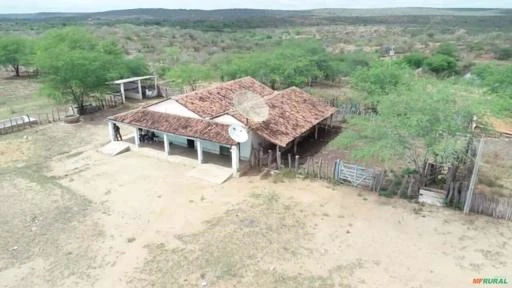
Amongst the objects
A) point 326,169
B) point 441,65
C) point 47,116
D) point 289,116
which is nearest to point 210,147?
point 289,116

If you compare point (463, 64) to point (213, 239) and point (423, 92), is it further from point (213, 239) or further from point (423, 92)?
point (213, 239)

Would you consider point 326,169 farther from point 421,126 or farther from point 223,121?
point 223,121

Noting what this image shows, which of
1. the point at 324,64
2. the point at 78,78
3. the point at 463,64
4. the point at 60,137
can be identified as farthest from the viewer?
the point at 463,64

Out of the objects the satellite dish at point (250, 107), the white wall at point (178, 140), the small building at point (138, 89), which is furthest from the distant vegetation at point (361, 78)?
the white wall at point (178, 140)

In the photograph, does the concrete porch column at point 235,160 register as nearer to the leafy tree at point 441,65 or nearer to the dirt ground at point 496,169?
the dirt ground at point 496,169

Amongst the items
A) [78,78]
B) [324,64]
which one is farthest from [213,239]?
[324,64]
